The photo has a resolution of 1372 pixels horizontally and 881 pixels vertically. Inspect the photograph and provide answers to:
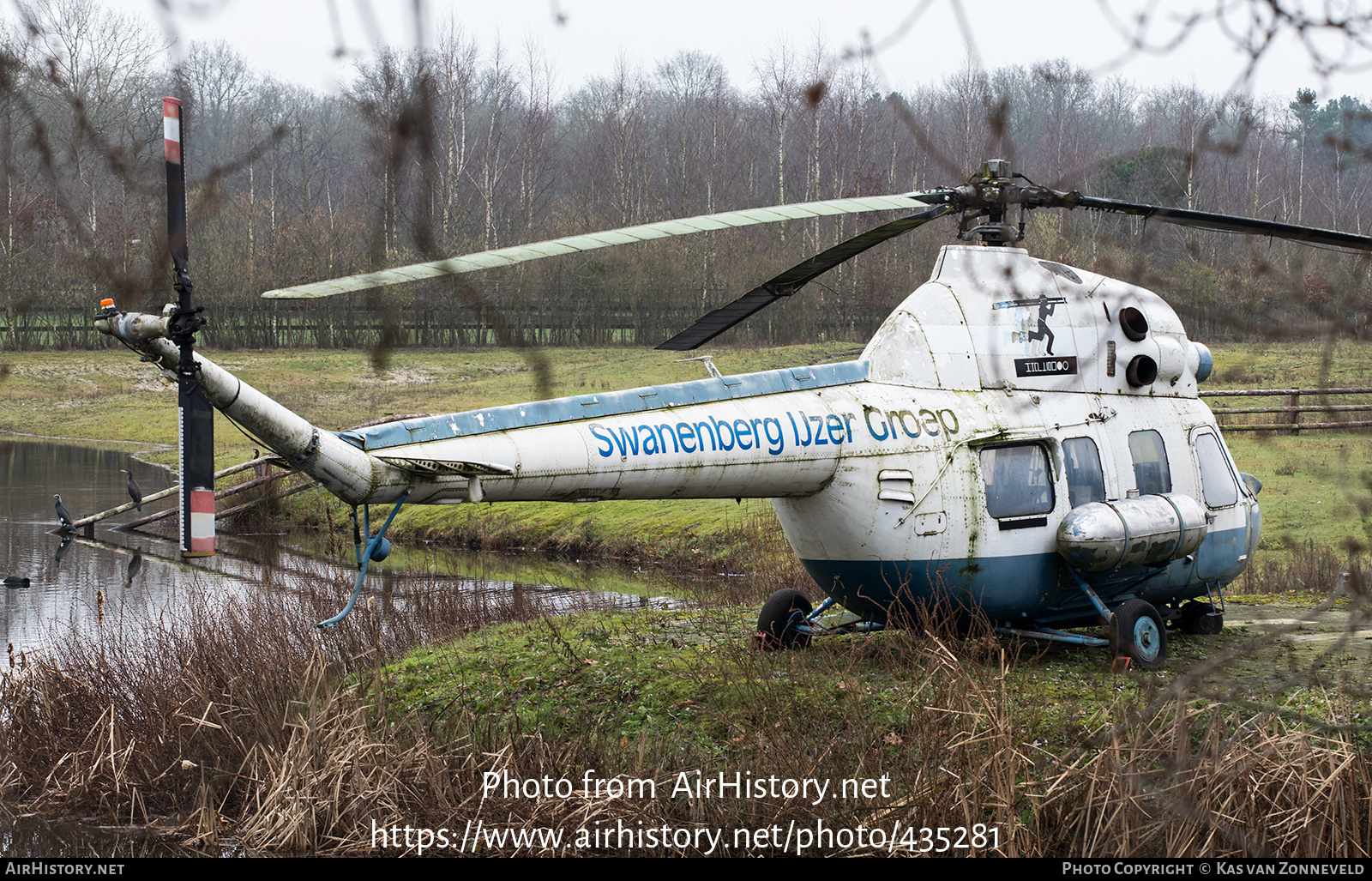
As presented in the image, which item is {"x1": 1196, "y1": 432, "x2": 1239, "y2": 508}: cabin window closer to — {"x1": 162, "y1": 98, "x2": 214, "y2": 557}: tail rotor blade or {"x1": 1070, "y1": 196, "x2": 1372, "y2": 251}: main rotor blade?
{"x1": 1070, "y1": 196, "x2": 1372, "y2": 251}: main rotor blade

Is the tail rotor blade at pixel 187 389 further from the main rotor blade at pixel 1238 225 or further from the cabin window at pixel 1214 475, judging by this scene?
the cabin window at pixel 1214 475

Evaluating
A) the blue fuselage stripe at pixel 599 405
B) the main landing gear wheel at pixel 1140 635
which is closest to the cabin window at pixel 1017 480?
the main landing gear wheel at pixel 1140 635

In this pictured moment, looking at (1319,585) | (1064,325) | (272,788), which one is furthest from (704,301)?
(272,788)

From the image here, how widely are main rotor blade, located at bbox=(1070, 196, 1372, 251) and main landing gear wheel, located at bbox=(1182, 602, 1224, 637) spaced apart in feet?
16.1

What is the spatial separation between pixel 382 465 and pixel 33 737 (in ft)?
14.6

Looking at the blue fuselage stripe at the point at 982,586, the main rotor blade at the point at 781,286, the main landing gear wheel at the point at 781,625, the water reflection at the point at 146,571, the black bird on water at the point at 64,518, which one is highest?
the main rotor blade at the point at 781,286

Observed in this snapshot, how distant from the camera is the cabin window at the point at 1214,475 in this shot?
36.7ft

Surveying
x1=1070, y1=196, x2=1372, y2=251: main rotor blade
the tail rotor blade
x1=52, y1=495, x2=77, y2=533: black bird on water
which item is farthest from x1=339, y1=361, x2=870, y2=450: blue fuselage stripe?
x1=52, y1=495, x2=77, y2=533: black bird on water

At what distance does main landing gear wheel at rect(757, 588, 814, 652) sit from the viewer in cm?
1038

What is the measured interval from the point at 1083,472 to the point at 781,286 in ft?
Result: 11.5

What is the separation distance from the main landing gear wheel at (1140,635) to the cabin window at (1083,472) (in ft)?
3.21

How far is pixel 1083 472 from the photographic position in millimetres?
10195

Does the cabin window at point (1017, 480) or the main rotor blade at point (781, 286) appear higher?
the main rotor blade at point (781, 286)
